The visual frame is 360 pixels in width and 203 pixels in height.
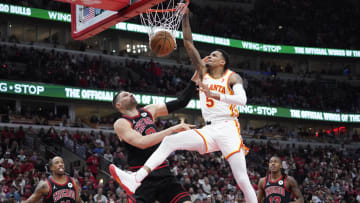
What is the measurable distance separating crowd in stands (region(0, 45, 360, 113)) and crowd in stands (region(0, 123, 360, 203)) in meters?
4.02

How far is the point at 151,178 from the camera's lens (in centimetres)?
610

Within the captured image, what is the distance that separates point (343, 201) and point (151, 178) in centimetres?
1441

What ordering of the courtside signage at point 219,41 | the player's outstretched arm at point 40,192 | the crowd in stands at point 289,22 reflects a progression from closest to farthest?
the player's outstretched arm at point 40,192, the courtside signage at point 219,41, the crowd in stands at point 289,22

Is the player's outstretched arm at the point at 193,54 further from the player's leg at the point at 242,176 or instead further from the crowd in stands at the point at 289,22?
the crowd in stands at the point at 289,22

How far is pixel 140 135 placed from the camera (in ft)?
19.5

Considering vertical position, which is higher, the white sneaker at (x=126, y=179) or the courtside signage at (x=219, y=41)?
the courtside signage at (x=219, y=41)

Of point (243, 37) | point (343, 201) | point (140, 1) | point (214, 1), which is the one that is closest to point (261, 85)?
point (243, 37)

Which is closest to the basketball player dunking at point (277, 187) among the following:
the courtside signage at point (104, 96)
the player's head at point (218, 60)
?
the player's head at point (218, 60)

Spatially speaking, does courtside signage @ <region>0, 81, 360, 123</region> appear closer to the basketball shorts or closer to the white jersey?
the white jersey

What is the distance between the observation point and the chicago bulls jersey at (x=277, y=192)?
28.1 ft

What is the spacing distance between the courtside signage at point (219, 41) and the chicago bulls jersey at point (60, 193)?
19.9 meters

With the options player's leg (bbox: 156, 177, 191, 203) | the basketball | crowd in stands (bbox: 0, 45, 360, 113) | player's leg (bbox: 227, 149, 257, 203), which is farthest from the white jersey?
crowd in stands (bbox: 0, 45, 360, 113)

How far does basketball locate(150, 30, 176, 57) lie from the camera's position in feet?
22.5

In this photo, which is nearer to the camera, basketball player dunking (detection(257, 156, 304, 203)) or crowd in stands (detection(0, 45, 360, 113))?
basketball player dunking (detection(257, 156, 304, 203))
